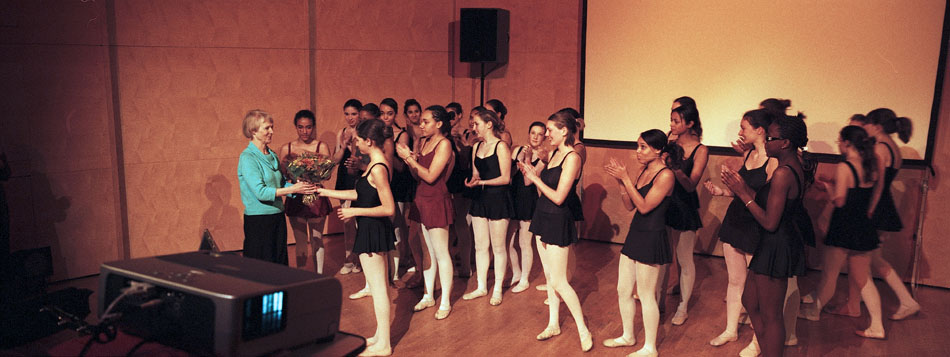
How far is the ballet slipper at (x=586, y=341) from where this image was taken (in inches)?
170

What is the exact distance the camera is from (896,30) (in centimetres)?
580

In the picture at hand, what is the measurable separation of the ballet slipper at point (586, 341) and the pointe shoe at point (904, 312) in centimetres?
244

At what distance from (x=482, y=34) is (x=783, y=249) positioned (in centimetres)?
460

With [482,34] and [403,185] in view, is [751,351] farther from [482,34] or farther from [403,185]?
[482,34]

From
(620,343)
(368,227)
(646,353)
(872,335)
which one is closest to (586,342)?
(620,343)

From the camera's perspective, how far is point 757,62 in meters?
6.43

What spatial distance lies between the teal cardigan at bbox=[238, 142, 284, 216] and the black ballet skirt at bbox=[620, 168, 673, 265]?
2.24 m

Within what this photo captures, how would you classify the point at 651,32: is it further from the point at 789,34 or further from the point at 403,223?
the point at 403,223

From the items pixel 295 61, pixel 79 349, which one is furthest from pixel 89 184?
pixel 79 349

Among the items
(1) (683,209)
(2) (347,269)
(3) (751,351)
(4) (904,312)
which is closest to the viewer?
(3) (751,351)

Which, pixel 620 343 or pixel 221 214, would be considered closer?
pixel 620 343

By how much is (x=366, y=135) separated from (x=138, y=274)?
2.01 meters

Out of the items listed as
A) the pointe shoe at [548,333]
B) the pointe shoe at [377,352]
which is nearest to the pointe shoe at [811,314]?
the pointe shoe at [548,333]

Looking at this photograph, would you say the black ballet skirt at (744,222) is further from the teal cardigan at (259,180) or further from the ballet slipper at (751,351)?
the teal cardigan at (259,180)
